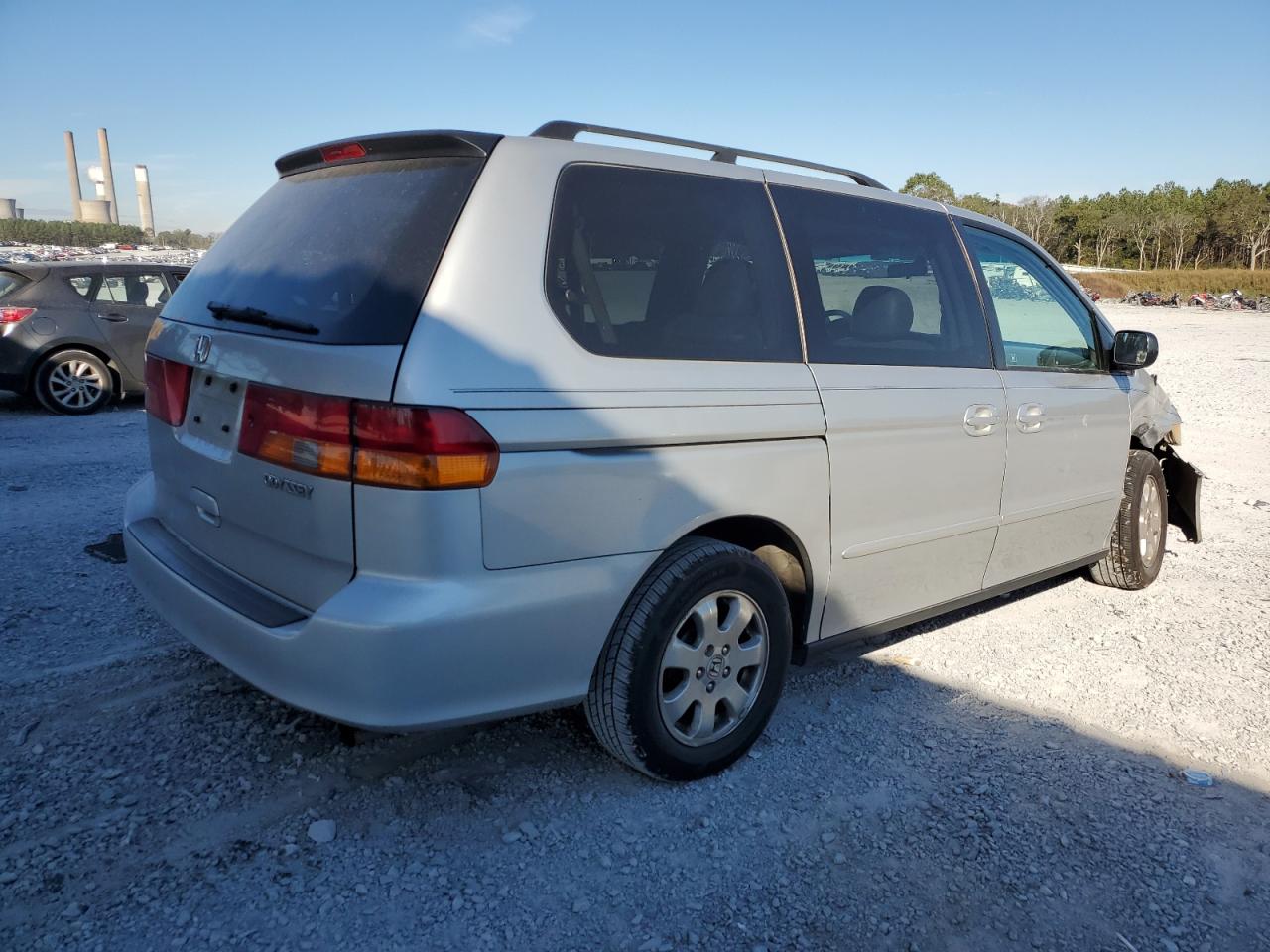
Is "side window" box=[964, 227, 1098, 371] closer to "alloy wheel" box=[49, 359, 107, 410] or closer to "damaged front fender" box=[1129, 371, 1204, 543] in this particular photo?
"damaged front fender" box=[1129, 371, 1204, 543]

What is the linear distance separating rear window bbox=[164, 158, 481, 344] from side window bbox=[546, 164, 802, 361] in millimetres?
330

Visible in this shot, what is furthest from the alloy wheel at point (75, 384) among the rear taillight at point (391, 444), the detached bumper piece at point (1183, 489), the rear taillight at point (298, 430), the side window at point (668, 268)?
the detached bumper piece at point (1183, 489)

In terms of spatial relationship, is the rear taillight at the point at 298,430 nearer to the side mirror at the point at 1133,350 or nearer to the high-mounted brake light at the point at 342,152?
the high-mounted brake light at the point at 342,152

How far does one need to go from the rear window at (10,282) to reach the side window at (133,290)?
70 centimetres

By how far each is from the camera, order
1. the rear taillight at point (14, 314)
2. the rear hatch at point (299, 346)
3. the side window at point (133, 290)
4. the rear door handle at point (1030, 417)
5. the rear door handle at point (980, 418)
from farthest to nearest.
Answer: the side window at point (133, 290), the rear taillight at point (14, 314), the rear door handle at point (1030, 417), the rear door handle at point (980, 418), the rear hatch at point (299, 346)

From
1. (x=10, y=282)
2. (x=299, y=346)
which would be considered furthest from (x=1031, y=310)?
(x=10, y=282)

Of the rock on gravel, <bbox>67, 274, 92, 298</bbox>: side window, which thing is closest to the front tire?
the rock on gravel

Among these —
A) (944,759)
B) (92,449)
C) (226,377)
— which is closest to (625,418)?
(226,377)

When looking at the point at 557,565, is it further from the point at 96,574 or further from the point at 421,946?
the point at 96,574

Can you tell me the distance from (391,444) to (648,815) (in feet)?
4.52

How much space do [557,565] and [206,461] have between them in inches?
43.9

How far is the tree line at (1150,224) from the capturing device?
3196 inches

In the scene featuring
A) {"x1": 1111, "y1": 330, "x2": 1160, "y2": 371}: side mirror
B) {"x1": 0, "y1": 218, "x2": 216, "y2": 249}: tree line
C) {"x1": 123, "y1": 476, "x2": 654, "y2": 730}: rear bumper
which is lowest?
{"x1": 123, "y1": 476, "x2": 654, "y2": 730}: rear bumper

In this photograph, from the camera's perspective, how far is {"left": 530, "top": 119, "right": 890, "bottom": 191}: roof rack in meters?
2.74
